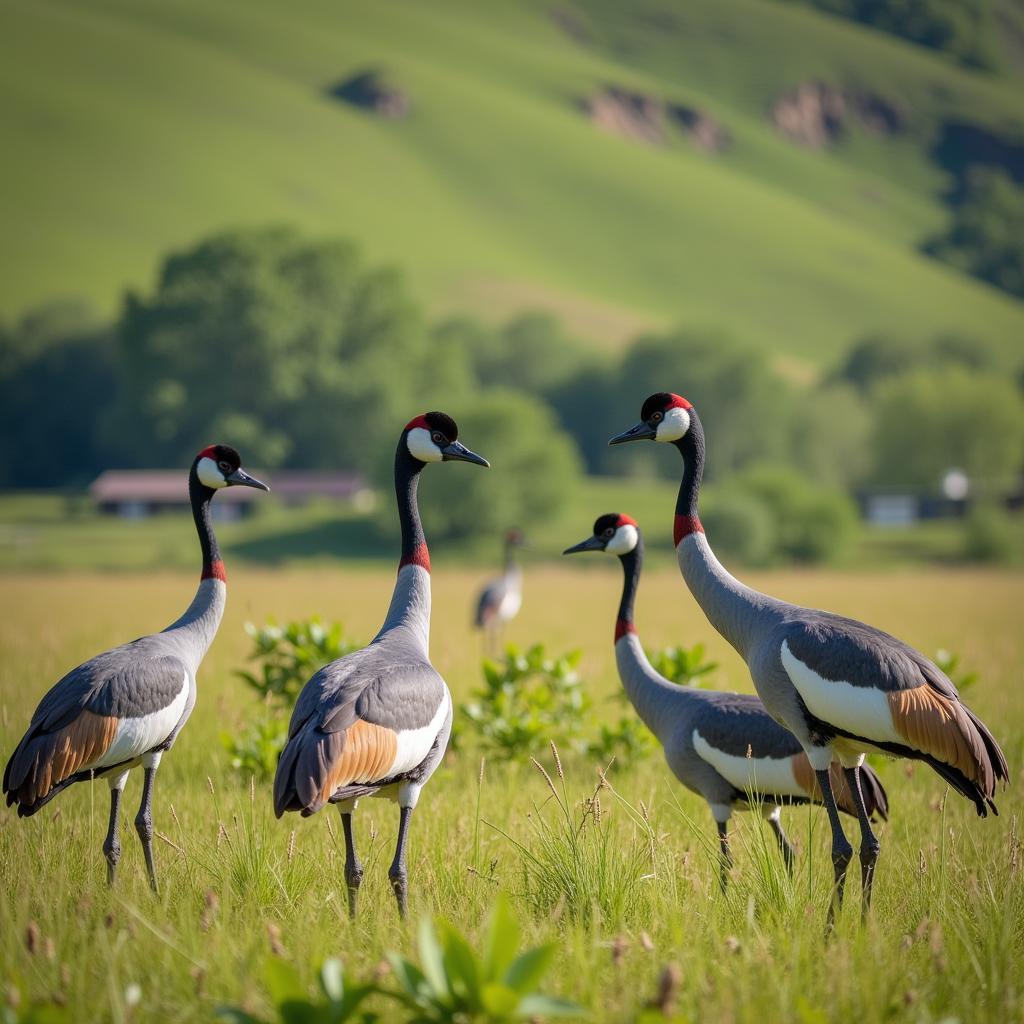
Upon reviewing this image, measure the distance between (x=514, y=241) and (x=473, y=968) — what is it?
497ft

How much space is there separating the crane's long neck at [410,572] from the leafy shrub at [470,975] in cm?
289

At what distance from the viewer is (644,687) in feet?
25.5

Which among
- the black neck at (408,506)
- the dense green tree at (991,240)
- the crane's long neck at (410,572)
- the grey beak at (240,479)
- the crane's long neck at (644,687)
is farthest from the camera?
the dense green tree at (991,240)

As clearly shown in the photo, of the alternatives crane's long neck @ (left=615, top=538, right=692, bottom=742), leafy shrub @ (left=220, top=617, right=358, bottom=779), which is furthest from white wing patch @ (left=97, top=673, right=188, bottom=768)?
crane's long neck @ (left=615, top=538, right=692, bottom=742)

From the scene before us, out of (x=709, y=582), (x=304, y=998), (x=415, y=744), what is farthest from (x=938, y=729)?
(x=304, y=998)

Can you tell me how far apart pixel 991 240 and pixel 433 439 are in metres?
171

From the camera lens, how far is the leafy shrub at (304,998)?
378 centimetres

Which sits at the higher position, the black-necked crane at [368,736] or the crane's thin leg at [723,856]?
the black-necked crane at [368,736]

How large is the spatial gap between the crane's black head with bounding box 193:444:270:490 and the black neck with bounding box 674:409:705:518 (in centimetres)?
275

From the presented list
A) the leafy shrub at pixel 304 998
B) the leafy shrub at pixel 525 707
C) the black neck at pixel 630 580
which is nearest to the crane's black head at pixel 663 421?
the black neck at pixel 630 580

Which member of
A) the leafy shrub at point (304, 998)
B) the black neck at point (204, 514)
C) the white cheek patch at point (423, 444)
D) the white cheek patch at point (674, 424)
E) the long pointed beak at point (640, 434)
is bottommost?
the leafy shrub at point (304, 998)

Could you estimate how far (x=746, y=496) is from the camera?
56.2 meters

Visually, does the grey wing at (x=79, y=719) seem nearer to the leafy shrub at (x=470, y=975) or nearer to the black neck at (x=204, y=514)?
the black neck at (x=204, y=514)

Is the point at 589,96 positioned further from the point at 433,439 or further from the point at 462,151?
the point at 433,439
